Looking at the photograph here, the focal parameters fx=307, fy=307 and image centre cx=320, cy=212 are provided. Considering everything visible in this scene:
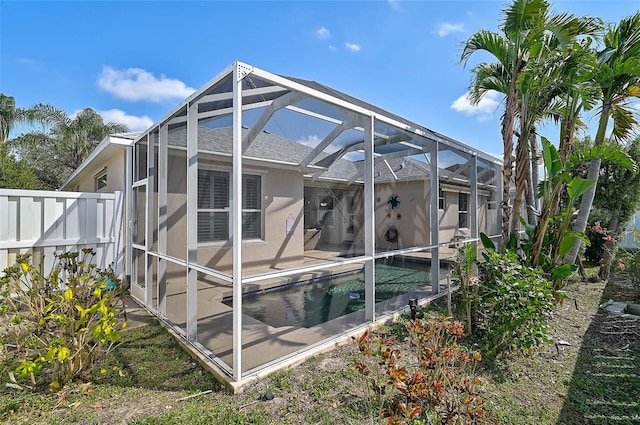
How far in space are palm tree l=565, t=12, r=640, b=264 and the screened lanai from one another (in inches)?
87.2

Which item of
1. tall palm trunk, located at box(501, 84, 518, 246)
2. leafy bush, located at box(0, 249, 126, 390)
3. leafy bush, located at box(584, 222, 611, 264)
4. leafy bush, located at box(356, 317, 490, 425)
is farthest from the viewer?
leafy bush, located at box(584, 222, 611, 264)

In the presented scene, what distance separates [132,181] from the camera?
245 inches

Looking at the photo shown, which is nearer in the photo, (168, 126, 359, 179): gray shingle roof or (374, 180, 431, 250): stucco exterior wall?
(168, 126, 359, 179): gray shingle roof

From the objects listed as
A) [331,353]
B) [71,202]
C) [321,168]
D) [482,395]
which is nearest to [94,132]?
[71,202]

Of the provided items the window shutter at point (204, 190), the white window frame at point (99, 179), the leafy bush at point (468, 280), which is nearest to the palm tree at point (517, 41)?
the leafy bush at point (468, 280)

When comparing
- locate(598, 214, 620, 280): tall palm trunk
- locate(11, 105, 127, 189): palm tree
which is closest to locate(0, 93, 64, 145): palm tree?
locate(11, 105, 127, 189): palm tree

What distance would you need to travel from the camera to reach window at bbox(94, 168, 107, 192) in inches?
365

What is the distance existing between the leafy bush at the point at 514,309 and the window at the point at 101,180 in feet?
33.5

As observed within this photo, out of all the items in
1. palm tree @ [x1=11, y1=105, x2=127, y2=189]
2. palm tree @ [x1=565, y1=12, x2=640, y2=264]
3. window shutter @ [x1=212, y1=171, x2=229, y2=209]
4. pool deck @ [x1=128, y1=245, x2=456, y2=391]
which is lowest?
pool deck @ [x1=128, y1=245, x2=456, y2=391]

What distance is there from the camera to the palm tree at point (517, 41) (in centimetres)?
495

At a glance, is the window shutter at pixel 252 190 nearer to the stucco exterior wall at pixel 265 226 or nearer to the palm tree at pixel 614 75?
the stucco exterior wall at pixel 265 226

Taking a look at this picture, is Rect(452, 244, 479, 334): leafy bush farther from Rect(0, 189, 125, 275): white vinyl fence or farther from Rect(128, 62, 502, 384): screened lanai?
Rect(0, 189, 125, 275): white vinyl fence

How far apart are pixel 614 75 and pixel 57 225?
10778 millimetres

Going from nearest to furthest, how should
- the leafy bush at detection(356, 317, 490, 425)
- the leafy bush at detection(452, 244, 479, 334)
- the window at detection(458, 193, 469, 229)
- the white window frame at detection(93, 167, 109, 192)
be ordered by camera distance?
the leafy bush at detection(356, 317, 490, 425)
the leafy bush at detection(452, 244, 479, 334)
the window at detection(458, 193, 469, 229)
the white window frame at detection(93, 167, 109, 192)
